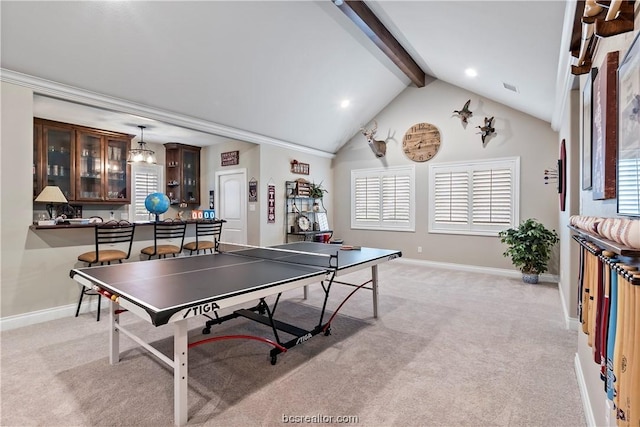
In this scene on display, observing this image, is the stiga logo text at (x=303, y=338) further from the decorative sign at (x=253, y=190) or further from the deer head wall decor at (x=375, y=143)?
the deer head wall decor at (x=375, y=143)

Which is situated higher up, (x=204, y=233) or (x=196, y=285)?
(x=204, y=233)

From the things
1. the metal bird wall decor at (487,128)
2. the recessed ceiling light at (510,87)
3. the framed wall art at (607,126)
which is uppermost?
the recessed ceiling light at (510,87)

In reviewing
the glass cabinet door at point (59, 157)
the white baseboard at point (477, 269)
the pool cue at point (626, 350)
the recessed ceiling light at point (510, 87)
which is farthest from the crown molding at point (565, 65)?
the glass cabinet door at point (59, 157)

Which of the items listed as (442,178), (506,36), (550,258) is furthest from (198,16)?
(550,258)

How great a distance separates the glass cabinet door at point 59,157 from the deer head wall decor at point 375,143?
5.46 metres

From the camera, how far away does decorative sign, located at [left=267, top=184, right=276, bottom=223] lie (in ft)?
21.2

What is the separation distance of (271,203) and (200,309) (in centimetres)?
486

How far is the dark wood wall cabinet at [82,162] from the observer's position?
17.0 ft

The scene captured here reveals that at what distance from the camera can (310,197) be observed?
286 inches

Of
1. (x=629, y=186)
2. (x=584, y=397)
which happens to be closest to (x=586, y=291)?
(x=629, y=186)

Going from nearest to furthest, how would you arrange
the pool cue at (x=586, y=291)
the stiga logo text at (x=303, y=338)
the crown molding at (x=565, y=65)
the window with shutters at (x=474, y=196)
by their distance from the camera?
the pool cue at (x=586, y=291) < the crown molding at (x=565, y=65) < the stiga logo text at (x=303, y=338) < the window with shutters at (x=474, y=196)

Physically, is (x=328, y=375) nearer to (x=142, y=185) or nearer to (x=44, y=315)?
(x=44, y=315)

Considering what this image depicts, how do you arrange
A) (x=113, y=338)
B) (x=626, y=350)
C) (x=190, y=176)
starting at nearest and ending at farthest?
(x=626, y=350)
(x=113, y=338)
(x=190, y=176)

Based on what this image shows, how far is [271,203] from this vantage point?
6.51 m
